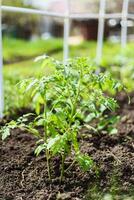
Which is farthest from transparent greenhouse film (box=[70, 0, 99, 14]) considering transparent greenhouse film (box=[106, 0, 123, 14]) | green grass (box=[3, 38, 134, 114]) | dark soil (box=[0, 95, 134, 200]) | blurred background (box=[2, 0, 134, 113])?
dark soil (box=[0, 95, 134, 200])

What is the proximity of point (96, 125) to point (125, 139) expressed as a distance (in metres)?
0.44

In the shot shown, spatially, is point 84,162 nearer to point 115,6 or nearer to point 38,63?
point 38,63

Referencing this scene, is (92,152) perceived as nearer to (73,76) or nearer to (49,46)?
(73,76)

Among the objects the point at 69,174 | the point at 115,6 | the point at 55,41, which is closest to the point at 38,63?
the point at 115,6

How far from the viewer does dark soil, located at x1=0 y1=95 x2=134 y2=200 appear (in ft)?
7.48

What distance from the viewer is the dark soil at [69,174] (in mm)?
2279

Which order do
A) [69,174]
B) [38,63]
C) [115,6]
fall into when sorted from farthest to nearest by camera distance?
[115,6] → [38,63] → [69,174]

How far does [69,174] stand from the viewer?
2.46 m

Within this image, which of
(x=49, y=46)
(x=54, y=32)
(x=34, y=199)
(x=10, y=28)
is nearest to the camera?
(x=34, y=199)

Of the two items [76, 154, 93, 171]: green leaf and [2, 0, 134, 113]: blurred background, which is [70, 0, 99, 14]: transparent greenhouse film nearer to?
[2, 0, 134, 113]: blurred background

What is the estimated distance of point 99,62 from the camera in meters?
5.22

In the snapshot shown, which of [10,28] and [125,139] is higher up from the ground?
[10,28]

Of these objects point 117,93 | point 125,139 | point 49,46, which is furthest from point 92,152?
point 49,46

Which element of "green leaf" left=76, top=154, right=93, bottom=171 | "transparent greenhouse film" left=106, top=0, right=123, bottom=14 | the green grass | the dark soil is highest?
"transparent greenhouse film" left=106, top=0, right=123, bottom=14
